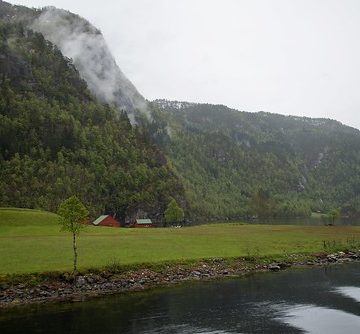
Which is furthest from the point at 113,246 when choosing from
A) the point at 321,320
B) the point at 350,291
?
the point at 321,320

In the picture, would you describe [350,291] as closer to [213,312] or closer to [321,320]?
[321,320]

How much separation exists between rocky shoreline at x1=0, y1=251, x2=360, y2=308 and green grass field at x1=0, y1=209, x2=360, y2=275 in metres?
2.27

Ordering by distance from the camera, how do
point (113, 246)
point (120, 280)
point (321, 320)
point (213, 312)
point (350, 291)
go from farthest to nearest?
point (113, 246)
point (120, 280)
point (350, 291)
point (213, 312)
point (321, 320)

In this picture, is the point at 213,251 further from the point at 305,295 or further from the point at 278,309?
the point at 278,309

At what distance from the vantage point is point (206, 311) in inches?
1816

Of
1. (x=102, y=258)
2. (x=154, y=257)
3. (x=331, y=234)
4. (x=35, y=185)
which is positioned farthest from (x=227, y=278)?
(x=35, y=185)

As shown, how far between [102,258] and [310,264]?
35.0 m

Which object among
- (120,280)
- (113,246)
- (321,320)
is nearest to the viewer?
(321,320)

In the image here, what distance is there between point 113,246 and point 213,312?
3350cm

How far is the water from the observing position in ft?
132

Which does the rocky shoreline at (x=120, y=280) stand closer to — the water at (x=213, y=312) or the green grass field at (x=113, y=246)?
the green grass field at (x=113, y=246)

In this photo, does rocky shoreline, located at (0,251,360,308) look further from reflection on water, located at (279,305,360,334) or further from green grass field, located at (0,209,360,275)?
reflection on water, located at (279,305,360,334)

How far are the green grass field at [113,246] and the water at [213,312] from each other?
11.5 metres

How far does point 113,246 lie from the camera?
7600 centimetres
